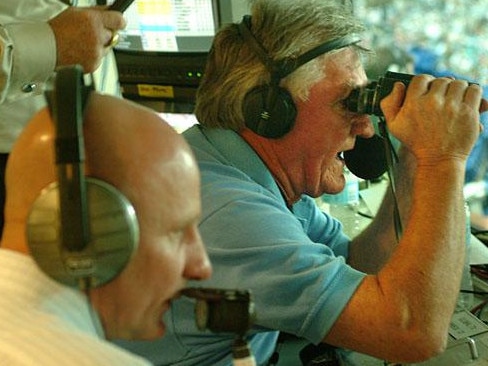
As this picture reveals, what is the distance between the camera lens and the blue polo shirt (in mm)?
962

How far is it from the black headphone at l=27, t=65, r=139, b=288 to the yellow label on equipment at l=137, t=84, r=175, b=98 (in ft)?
4.11

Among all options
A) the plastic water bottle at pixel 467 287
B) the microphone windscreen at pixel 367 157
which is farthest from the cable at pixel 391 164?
the plastic water bottle at pixel 467 287

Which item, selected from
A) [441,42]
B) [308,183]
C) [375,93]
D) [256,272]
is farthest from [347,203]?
[256,272]

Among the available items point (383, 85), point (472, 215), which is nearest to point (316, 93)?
point (383, 85)

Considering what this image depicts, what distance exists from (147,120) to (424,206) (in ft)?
1.78

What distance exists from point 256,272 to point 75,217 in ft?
1.53

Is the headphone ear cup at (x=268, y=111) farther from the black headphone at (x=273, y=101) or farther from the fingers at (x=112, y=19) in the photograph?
the fingers at (x=112, y=19)

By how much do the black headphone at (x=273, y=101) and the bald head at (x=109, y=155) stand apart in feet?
1.61

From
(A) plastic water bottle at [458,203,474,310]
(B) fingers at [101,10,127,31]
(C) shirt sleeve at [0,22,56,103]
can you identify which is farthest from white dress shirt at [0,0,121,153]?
(A) plastic water bottle at [458,203,474,310]

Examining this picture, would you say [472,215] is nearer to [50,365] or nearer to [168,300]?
[168,300]

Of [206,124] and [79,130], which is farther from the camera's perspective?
[206,124]

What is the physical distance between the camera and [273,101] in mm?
1122

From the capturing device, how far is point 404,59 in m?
1.76

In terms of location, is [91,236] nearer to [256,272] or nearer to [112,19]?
[256,272]
